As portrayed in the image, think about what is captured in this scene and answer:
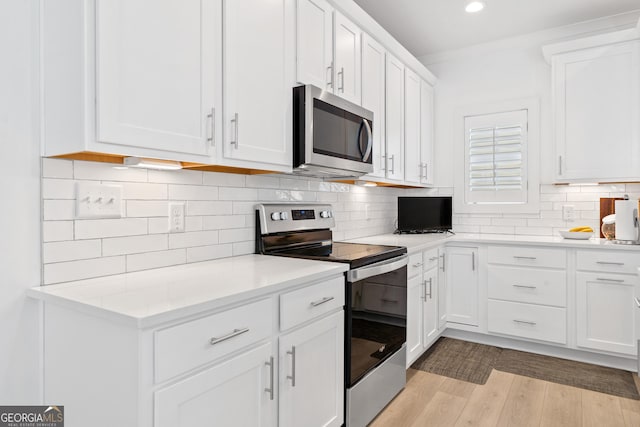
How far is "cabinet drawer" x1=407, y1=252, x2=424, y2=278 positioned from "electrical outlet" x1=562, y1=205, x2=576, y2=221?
147 centimetres

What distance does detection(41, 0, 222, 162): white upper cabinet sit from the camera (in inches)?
45.7

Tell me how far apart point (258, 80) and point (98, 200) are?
0.82 meters

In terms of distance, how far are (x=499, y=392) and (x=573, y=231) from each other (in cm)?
144

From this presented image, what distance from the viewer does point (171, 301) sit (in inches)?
44.1

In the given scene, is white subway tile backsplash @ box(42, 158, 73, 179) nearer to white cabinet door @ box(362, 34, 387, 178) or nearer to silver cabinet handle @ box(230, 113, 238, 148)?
silver cabinet handle @ box(230, 113, 238, 148)

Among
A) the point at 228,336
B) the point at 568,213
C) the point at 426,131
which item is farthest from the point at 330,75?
the point at 568,213

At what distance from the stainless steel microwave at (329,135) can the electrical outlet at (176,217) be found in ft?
1.94

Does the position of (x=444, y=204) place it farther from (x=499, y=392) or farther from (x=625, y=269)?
(x=499, y=392)

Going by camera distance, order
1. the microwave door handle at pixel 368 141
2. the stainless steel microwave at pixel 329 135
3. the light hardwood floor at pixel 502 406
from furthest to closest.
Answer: the microwave door handle at pixel 368 141, the light hardwood floor at pixel 502 406, the stainless steel microwave at pixel 329 135

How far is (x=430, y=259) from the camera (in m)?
2.96

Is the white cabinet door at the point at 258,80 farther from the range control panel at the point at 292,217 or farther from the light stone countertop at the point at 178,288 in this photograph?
the light stone countertop at the point at 178,288


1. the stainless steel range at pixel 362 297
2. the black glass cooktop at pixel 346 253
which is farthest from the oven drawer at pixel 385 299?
the black glass cooktop at pixel 346 253

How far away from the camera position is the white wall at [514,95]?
3230mm

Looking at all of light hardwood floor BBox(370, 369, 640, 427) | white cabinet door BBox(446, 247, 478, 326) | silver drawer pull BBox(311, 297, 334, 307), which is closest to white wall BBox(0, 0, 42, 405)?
silver drawer pull BBox(311, 297, 334, 307)
